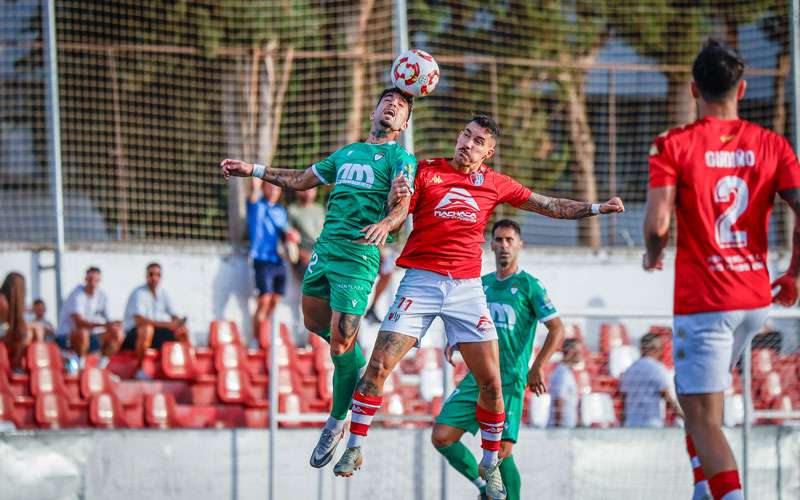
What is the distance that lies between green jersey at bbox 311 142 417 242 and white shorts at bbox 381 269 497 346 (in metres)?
0.50

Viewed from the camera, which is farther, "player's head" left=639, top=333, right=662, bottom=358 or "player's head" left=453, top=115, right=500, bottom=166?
"player's head" left=639, top=333, right=662, bottom=358

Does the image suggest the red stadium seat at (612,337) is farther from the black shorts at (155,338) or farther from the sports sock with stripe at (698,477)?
the sports sock with stripe at (698,477)

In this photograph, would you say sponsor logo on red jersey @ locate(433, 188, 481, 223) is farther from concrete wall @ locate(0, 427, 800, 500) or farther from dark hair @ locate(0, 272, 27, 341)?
dark hair @ locate(0, 272, 27, 341)

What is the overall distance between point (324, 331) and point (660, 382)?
5036 millimetres

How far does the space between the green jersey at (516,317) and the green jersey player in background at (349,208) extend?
5.09ft

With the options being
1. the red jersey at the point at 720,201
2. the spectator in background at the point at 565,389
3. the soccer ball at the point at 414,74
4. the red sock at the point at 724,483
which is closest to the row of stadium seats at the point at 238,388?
the spectator in background at the point at 565,389

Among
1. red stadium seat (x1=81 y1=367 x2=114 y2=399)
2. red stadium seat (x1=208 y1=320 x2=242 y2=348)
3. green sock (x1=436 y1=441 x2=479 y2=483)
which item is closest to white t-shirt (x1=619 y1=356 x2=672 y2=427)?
green sock (x1=436 y1=441 x2=479 y2=483)

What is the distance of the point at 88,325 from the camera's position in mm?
14359

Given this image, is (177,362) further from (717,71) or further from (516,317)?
(717,71)

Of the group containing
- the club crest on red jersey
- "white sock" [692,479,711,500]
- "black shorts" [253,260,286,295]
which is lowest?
"white sock" [692,479,711,500]

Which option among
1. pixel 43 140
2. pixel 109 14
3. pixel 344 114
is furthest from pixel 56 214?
pixel 344 114

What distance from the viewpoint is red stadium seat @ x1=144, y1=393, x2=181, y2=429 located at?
12922 mm

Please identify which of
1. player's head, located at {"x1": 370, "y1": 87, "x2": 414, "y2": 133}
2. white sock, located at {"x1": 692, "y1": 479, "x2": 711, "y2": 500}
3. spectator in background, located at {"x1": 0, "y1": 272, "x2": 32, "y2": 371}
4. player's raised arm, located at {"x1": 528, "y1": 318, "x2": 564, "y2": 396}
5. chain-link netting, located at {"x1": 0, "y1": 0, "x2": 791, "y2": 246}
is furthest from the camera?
chain-link netting, located at {"x1": 0, "y1": 0, "x2": 791, "y2": 246}

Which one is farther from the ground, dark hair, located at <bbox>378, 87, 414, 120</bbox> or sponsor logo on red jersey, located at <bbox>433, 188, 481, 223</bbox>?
dark hair, located at <bbox>378, 87, 414, 120</bbox>
